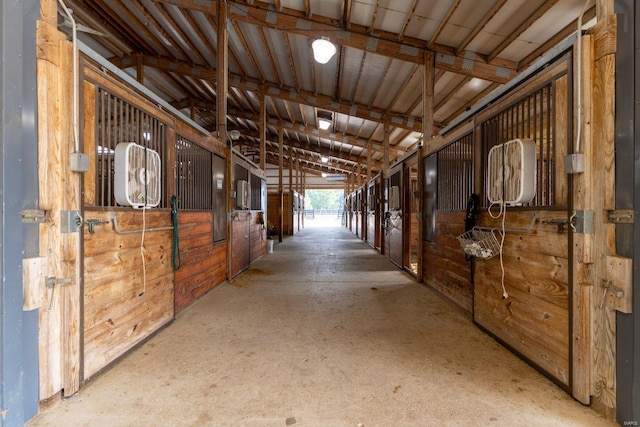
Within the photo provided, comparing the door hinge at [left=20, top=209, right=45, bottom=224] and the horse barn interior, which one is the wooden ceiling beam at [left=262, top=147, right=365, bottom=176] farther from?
the door hinge at [left=20, top=209, right=45, bottom=224]

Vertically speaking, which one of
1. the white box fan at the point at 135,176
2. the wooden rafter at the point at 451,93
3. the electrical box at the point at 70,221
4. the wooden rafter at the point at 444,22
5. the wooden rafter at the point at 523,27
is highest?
the wooden rafter at the point at 444,22

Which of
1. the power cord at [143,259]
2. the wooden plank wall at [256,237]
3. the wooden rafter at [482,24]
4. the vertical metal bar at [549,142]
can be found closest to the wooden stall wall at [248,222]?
the wooden plank wall at [256,237]

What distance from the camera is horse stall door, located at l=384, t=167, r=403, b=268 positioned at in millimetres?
5301

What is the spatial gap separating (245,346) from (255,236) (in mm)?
A: 3900

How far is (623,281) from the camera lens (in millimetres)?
1374

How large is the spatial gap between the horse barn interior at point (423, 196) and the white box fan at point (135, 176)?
0.5 inches

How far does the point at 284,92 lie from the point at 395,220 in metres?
4.20

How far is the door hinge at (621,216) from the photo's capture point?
53.9 inches

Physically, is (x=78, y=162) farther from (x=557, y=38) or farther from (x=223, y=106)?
(x=557, y=38)

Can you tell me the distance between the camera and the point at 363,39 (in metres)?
4.28

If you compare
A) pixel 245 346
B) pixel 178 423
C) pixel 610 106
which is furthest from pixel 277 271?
pixel 610 106

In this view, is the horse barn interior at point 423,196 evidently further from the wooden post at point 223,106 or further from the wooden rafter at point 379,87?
the wooden rafter at point 379,87

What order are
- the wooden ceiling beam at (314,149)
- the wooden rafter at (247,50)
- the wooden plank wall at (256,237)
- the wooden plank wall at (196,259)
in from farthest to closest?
the wooden ceiling beam at (314,149) < the wooden plank wall at (256,237) < the wooden rafter at (247,50) < the wooden plank wall at (196,259)

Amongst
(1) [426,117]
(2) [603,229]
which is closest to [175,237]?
(2) [603,229]
